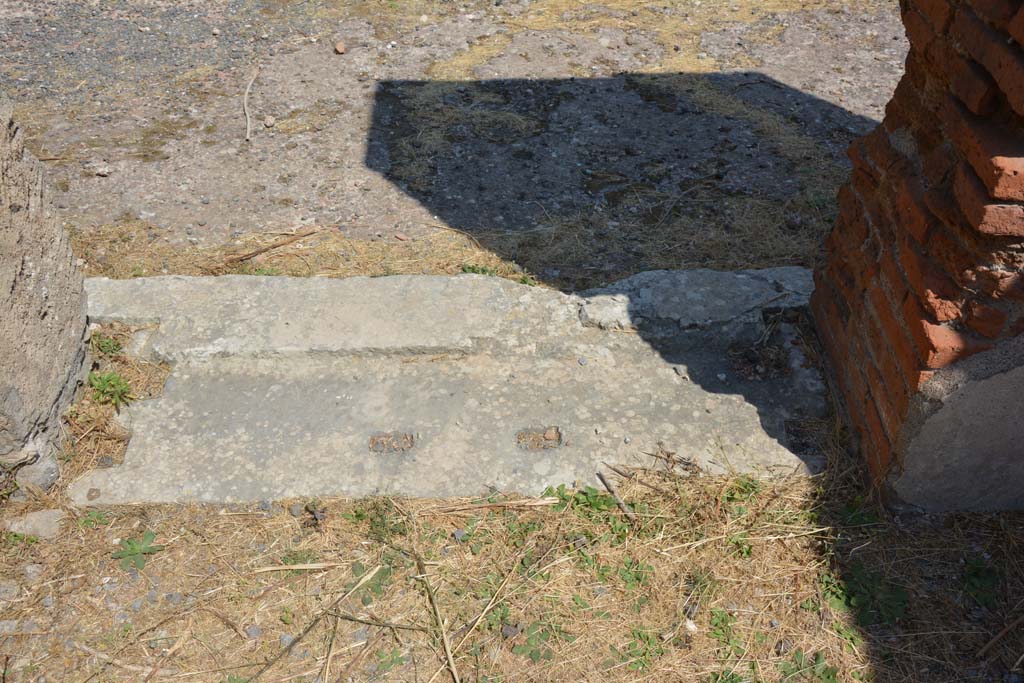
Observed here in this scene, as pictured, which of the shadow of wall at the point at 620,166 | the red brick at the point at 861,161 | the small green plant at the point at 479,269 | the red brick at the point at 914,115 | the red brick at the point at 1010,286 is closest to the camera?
the red brick at the point at 1010,286

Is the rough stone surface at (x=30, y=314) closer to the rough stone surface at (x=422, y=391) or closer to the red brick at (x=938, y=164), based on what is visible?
the rough stone surface at (x=422, y=391)

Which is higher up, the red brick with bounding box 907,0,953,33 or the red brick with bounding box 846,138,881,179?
the red brick with bounding box 907,0,953,33

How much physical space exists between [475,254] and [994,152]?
261 centimetres

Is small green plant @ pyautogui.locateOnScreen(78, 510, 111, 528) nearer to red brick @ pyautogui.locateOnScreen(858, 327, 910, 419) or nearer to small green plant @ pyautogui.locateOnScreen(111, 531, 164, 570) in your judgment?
small green plant @ pyautogui.locateOnScreen(111, 531, 164, 570)

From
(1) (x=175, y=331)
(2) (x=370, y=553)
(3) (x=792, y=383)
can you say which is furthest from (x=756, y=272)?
(1) (x=175, y=331)

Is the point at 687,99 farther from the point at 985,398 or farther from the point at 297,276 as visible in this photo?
the point at 985,398

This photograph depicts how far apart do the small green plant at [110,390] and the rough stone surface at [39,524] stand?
0.53 metres

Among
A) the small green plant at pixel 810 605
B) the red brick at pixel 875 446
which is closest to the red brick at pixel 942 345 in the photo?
the red brick at pixel 875 446

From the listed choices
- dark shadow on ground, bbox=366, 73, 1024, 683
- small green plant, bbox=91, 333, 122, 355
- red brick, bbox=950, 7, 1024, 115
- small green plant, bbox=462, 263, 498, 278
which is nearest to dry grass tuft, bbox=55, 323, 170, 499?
small green plant, bbox=91, 333, 122, 355

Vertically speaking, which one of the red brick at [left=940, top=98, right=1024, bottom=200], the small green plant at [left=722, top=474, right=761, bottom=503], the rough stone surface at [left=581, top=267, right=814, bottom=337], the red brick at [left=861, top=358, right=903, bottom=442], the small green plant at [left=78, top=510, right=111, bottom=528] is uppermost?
the red brick at [left=940, top=98, right=1024, bottom=200]

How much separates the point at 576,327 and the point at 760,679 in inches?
66.3

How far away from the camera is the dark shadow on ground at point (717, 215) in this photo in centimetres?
252

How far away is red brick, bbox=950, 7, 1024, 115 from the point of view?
1993mm

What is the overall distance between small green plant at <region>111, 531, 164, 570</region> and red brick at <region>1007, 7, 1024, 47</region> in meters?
3.07
